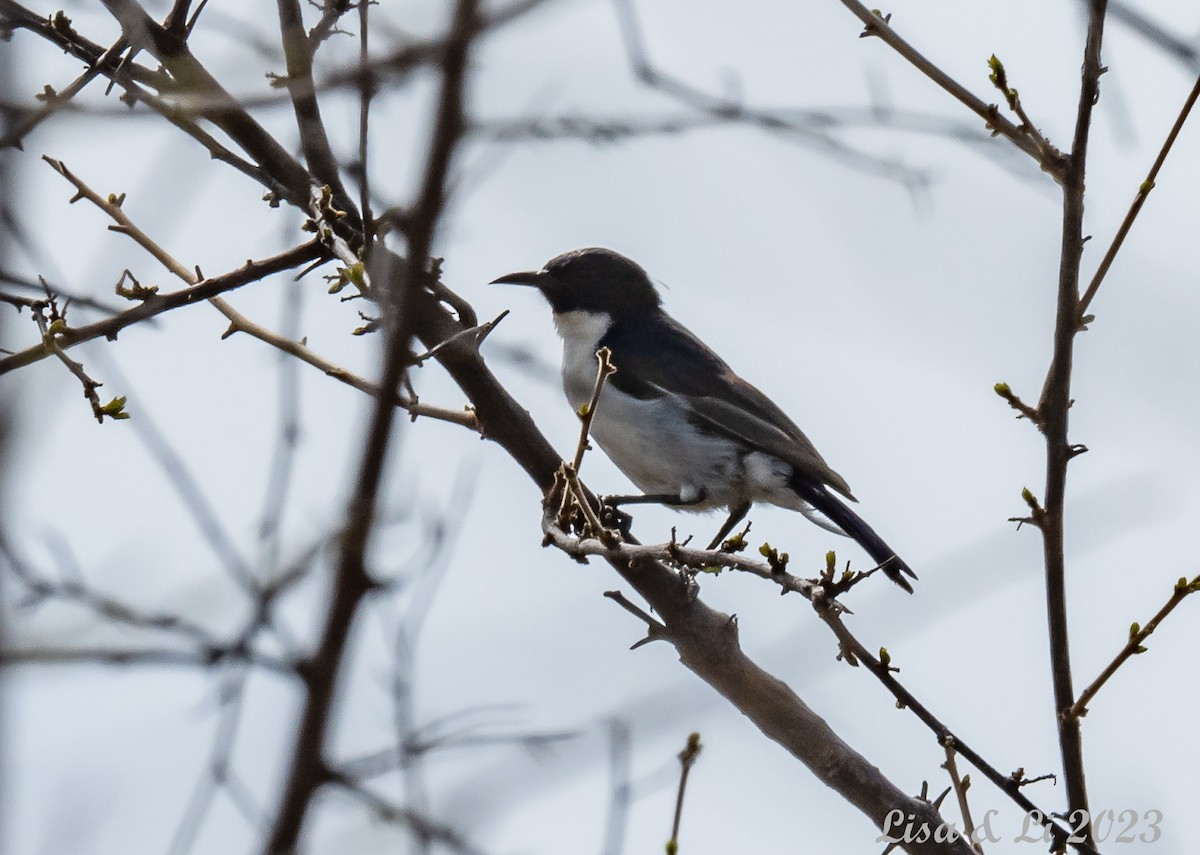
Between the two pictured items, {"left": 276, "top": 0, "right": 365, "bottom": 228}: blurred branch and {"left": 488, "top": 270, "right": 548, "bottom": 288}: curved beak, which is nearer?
{"left": 276, "top": 0, "right": 365, "bottom": 228}: blurred branch

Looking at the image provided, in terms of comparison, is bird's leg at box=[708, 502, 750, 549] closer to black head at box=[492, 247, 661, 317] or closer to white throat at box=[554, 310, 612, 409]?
white throat at box=[554, 310, 612, 409]

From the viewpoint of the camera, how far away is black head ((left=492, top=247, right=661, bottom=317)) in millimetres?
7355

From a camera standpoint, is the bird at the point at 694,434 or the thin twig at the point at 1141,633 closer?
the thin twig at the point at 1141,633

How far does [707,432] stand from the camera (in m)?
6.63

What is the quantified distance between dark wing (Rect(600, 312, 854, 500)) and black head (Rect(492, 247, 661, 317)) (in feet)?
0.47

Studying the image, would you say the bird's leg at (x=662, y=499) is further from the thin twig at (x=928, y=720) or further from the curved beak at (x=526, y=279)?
the thin twig at (x=928, y=720)

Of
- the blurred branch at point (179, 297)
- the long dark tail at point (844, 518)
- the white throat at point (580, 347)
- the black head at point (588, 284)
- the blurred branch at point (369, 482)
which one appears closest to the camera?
the blurred branch at point (369, 482)

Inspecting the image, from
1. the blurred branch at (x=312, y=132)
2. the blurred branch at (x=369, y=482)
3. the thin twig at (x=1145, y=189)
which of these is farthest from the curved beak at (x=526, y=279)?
the blurred branch at (x=369, y=482)

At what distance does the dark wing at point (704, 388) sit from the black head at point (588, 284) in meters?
0.14

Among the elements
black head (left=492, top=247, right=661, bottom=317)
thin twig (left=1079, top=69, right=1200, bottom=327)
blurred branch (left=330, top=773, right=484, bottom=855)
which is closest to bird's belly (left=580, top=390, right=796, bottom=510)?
black head (left=492, top=247, right=661, bottom=317)

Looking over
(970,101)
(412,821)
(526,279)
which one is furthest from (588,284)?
(412,821)

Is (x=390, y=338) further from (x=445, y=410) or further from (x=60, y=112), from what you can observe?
(x=445, y=410)

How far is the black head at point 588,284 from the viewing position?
736 cm

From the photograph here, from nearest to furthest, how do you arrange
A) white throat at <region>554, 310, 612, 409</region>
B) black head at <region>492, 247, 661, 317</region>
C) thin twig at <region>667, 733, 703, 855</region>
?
thin twig at <region>667, 733, 703, 855</region> → white throat at <region>554, 310, 612, 409</region> → black head at <region>492, 247, 661, 317</region>
